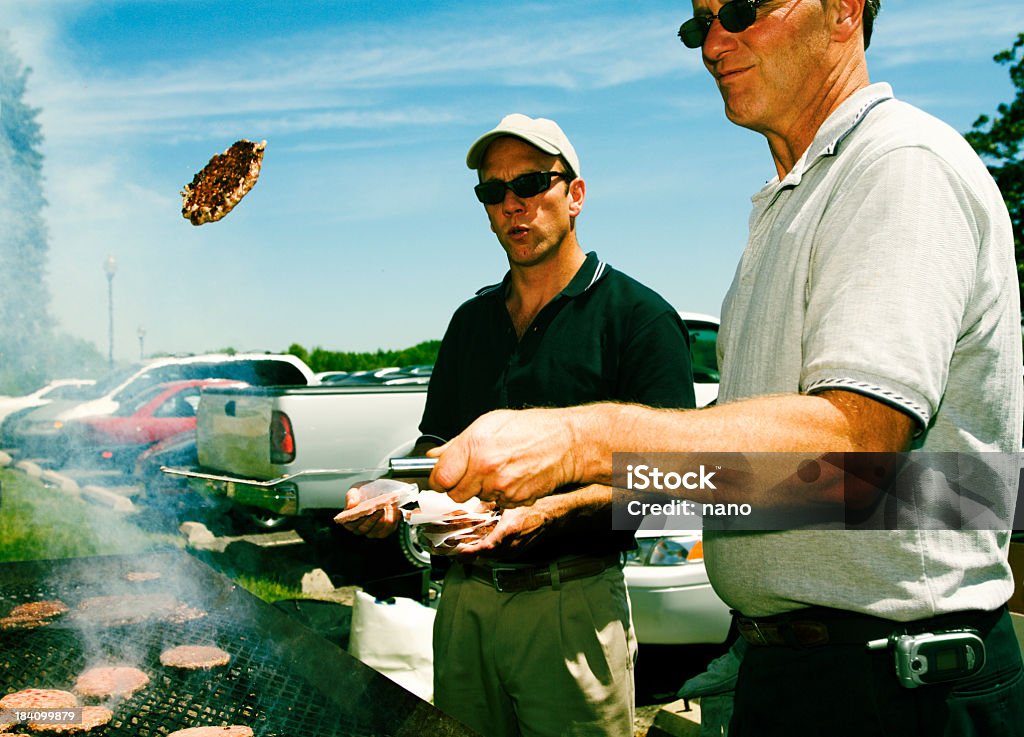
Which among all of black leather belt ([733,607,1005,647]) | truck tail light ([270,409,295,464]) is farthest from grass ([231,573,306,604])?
black leather belt ([733,607,1005,647])

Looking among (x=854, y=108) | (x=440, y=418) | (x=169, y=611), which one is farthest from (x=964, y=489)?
(x=169, y=611)

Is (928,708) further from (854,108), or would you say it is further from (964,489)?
(854,108)

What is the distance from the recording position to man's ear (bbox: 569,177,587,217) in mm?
3176

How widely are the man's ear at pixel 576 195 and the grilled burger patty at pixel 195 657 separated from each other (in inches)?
82.8

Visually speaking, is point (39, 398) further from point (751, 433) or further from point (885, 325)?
point (885, 325)

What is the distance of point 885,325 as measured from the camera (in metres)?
1.07

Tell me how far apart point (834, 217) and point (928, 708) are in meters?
0.88

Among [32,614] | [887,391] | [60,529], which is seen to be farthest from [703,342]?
[60,529]

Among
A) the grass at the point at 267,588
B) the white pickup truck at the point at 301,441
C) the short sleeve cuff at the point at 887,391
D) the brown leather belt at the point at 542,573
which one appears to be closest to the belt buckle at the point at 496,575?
the brown leather belt at the point at 542,573

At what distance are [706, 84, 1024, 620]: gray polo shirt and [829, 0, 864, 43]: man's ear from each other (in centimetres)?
12

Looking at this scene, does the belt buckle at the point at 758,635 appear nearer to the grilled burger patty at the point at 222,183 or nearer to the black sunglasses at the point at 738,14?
the black sunglasses at the point at 738,14

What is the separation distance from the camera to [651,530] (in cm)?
454

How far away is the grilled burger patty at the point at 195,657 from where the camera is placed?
253cm

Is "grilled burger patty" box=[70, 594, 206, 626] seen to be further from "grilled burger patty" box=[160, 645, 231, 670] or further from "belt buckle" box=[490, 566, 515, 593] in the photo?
"belt buckle" box=[490, 566, 515, 593]
